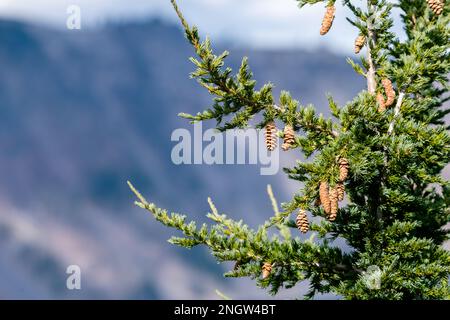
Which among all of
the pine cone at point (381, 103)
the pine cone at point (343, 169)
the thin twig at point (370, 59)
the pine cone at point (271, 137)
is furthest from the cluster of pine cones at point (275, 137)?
the thin twig at point (370, 59)

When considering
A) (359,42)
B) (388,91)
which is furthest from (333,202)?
(359,42)

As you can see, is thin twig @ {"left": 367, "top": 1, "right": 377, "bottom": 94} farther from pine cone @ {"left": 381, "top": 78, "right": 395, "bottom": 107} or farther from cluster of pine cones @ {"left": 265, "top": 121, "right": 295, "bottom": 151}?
cluster of pine cones @ {"left": 265, "top": 121, "right": 295, "bottom": 151}

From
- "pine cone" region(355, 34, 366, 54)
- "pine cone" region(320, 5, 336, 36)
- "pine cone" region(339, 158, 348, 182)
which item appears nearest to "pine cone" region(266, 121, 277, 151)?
"pine cone" region(339, 158, 348, 182)

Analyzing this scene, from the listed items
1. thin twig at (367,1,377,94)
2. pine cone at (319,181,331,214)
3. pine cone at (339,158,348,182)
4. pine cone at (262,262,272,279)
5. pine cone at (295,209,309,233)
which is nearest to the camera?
pine cone at (319,181,331,214)

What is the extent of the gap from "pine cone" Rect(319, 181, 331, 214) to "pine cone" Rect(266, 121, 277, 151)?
37.3 inches

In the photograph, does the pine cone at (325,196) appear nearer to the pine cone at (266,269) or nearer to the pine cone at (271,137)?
the pine cone at (271,137)

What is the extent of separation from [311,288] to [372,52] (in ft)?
12.3

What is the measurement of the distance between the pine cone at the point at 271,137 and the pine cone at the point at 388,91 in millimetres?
1745

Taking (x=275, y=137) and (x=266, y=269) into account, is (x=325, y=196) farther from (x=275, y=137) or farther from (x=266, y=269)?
(x=266, y=269)

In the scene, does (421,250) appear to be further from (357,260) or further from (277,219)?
(277,219)

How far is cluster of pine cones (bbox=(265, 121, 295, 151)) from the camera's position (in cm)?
786

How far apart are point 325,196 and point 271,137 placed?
3.83 ft

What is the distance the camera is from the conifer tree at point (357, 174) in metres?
7.65

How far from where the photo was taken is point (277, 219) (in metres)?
7.53
